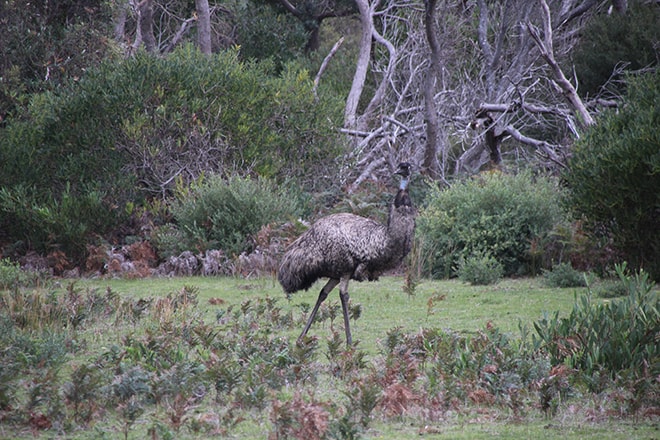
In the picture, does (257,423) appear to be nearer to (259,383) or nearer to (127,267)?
(259,383)

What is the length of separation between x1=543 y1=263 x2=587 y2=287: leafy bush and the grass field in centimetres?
52

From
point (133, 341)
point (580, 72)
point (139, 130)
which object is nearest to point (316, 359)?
point (133, 341)

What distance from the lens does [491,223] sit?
1625cm

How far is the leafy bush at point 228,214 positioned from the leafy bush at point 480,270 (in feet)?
12.8

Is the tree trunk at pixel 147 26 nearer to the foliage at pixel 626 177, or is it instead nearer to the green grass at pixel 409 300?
the green grass at pixel 409 300

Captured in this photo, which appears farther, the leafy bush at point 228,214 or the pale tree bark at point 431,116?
the pale tree bark at point 431,116

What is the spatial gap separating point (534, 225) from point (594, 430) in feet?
31.9

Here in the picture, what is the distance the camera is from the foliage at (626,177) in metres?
13.0

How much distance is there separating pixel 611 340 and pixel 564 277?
6771mm

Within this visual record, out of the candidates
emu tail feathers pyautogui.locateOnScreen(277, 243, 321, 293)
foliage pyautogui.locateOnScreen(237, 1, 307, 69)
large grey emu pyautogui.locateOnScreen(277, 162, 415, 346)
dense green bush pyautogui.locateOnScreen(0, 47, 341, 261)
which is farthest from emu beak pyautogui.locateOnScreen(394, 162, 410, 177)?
foliage pyautogui.locateOnScreen(237, 1, 307, 69)

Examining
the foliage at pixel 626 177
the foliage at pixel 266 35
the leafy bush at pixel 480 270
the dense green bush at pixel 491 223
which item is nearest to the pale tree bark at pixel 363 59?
the foliage at pixel 266 35

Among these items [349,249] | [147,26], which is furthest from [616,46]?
[349,249]

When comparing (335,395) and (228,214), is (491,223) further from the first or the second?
(335,395)

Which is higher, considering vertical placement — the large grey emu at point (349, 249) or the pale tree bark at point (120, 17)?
the pale tree bark at point (120, 17)
